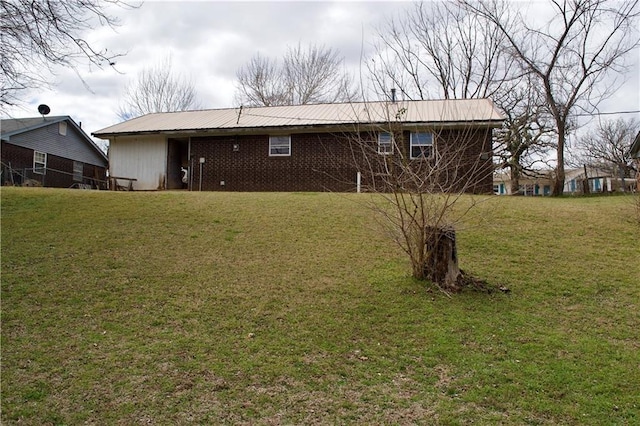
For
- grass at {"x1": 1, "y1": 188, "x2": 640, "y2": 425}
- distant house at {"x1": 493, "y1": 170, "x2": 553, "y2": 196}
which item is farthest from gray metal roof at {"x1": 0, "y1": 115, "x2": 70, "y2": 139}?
distant house at {"x1": 493, "y1": 170, "x2": 553, "y2": 196}

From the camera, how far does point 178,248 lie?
7.25 m

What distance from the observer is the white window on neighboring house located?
2620 cm

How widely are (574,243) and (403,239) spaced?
366 centimetres

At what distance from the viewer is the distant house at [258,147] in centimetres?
1520

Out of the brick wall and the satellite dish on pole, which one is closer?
the brick wall

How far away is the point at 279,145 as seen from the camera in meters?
16.3

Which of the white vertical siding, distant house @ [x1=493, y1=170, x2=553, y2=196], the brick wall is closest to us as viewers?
the brick wall

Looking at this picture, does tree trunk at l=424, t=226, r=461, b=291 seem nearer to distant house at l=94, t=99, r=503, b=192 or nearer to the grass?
the grass

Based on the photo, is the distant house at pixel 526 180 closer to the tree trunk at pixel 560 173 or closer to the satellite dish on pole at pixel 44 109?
the tree trunk at pixel 560 173

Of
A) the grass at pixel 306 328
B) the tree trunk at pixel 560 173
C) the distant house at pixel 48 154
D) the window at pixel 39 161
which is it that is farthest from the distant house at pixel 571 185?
the window at pixel 39 161

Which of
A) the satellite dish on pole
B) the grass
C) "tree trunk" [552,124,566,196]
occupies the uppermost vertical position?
the satellite dish on pole

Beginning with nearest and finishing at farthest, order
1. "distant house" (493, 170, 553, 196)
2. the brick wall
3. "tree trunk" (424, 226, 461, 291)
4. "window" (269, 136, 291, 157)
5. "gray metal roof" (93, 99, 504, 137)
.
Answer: "tree trunk" (424, 226, 461, 291) < "gray metal roof" (93, 99, 504, 137) < the brick wall < "window" (269, 136, 291, 157) < "distant house" (493, 170, 553, 196)

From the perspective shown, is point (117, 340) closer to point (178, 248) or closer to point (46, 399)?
point (46, 399)

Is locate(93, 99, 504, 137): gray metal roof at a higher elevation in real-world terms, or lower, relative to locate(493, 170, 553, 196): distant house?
higher
